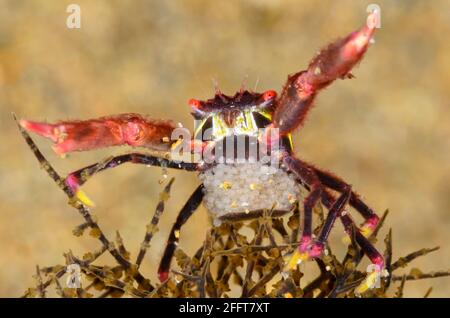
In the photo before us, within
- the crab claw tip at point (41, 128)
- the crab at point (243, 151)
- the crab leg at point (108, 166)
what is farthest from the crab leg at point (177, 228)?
the crab claw tip at point (41, 128)

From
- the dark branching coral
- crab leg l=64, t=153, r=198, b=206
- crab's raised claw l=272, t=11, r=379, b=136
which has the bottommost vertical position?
the dark branching coral

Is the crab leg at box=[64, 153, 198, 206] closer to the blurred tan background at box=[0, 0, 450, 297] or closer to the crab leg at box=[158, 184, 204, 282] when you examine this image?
the crab leg at box=[158, 184, 204, 282]

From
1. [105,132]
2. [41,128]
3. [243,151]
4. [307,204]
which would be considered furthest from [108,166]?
[307,204]

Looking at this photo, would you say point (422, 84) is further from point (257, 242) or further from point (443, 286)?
point (257, 242)

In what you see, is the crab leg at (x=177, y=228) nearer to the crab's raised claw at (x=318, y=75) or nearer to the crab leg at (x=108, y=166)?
the crab leg at (x=108, y=166)

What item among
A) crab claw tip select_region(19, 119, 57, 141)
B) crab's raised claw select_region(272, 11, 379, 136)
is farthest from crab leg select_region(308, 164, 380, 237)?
crab claw tip select_region(19, 119, 57, 141)

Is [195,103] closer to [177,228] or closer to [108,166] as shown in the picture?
[108,166]
